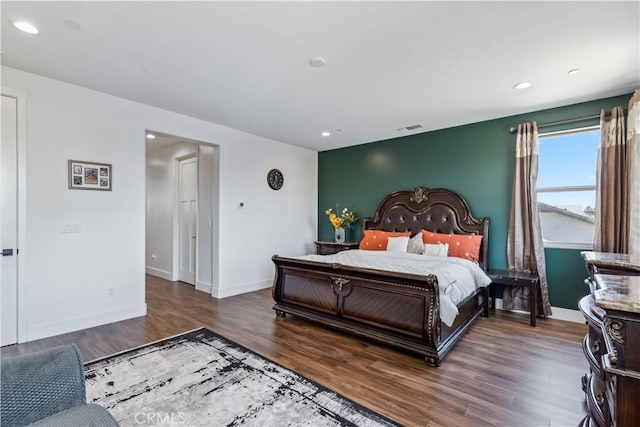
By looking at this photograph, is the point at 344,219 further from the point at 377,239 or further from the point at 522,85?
the point at 522,85

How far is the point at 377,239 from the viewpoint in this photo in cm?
496

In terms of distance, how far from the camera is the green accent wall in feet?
12.4

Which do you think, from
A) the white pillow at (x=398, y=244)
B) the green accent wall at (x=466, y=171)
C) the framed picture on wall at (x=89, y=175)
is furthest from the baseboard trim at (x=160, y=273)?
the white pillow at (x=398, y=244)

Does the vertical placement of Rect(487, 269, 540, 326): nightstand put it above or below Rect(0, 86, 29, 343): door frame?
below

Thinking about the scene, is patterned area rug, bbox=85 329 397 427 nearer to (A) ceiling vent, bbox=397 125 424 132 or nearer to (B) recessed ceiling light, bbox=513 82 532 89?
(B) recessed ceiling light, bbox=513 82 532 89

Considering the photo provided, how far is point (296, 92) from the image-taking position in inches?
134

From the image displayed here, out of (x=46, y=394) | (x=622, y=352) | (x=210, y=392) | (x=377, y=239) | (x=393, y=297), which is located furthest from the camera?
(x=377, y=239)

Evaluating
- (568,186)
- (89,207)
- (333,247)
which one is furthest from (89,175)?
(568,186)

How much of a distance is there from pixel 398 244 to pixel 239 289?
2.73 m

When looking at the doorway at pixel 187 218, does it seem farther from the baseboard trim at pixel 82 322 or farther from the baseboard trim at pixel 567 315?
the baseboard trim at pixel 567 315

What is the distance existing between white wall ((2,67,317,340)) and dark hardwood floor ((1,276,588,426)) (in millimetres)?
340

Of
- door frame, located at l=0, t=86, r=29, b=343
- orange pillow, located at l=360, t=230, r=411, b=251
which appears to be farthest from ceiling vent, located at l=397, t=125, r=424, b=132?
door frame, located at l=0, t=86, r=29, b=343

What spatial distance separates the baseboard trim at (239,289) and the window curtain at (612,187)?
187 inches

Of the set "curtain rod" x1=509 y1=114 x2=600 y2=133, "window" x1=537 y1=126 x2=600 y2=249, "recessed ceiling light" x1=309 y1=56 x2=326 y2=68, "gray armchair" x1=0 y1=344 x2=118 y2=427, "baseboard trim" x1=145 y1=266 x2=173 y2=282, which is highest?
"recessed ceiling light" x1=309 y1=56 x2=326 y2=68
